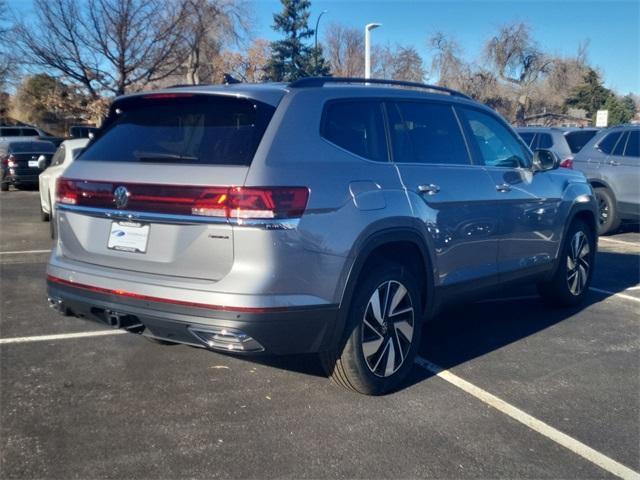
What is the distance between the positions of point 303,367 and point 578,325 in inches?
106

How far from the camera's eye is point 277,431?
3561 millimetres

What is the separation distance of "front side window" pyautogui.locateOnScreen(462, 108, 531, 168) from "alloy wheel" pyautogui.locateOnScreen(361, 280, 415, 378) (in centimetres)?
153

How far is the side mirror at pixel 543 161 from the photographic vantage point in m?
5.57

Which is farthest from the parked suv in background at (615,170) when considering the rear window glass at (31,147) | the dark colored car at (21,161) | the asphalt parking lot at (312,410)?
the rear window glass at (31,147)

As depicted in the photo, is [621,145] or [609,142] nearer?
[621,145]

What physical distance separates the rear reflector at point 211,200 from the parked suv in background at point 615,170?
29.4ft

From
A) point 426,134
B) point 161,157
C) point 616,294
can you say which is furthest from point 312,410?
A: point 616,294

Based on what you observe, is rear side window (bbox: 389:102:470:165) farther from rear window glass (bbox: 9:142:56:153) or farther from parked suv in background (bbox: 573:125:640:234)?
rear window glass (bbox: 9:142:56:153)

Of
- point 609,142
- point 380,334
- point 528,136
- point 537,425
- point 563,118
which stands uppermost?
point 563,118

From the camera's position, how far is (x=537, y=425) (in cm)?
373

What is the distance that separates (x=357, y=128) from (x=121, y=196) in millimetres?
1458

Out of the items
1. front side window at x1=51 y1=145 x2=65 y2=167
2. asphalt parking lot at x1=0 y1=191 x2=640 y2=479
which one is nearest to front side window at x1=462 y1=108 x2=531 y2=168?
asphalt parking lot at x1=0 y1=191 x2=640 y2=479

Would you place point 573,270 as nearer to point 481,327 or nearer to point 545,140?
point 481,327

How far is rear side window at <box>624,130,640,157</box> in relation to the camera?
35.1ft
